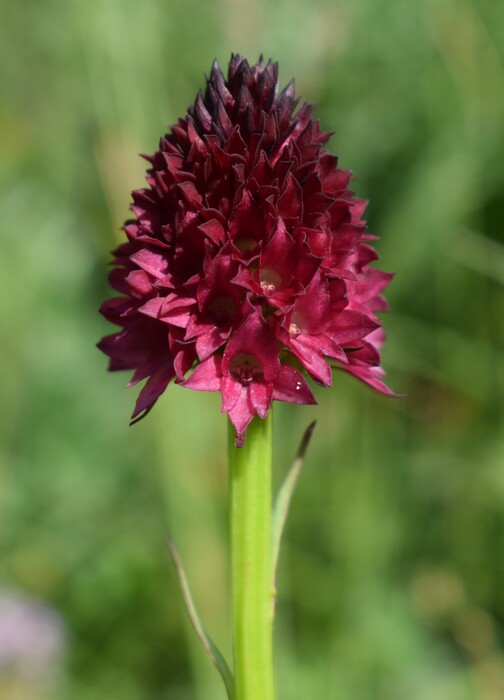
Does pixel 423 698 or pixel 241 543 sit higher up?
pixel 241 543

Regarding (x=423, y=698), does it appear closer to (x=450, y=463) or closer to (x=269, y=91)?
(x=450, y=463)

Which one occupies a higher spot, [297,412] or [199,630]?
[199,630]

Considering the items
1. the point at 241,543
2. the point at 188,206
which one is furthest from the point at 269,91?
the point at 241,543

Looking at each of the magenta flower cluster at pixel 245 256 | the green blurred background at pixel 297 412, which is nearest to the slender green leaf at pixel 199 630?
the magenta flower cluster at pixel 245 256

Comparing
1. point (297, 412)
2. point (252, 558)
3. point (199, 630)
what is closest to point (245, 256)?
point (252, 558)

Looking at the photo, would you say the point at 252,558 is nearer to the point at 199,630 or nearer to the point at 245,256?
the point at 199,630

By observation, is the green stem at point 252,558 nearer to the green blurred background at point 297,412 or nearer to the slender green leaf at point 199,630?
the slender green leaf at point 199,630
